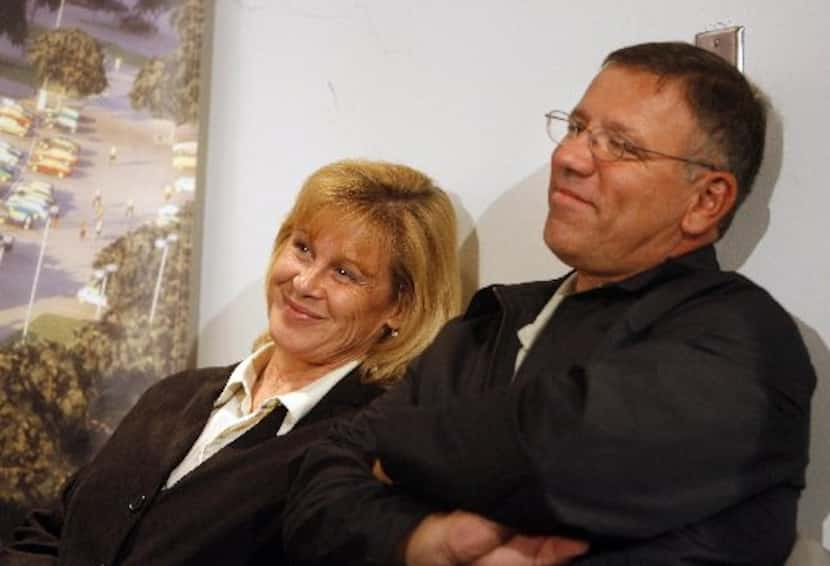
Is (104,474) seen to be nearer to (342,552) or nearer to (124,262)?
(124,262)

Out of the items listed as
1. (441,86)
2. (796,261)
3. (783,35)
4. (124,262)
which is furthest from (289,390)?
(783,35)

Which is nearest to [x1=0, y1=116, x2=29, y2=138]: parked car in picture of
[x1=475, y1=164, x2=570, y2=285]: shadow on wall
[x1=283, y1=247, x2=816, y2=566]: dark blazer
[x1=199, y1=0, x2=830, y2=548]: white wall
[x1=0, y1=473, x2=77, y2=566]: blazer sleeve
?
[x1=199, y1=0, x2=830, y2=548]: white wall

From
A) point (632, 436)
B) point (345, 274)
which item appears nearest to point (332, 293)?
point (345, 274)

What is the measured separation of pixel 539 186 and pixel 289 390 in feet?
1.67

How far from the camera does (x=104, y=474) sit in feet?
5.41

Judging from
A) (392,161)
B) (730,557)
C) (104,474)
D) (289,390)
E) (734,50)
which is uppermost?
(734,50)

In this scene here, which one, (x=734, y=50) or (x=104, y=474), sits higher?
(x=734, y=50)

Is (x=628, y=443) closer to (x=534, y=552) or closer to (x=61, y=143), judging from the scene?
(x=534, y=552)

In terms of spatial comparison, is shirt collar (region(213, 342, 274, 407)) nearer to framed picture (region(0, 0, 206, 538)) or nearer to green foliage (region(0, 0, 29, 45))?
framed picture (region(0, 0, 206, 538))

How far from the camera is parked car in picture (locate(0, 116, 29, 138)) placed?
5.71ft

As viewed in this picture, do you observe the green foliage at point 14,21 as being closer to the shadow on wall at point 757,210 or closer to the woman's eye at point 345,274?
the woman's eye at point 345,274

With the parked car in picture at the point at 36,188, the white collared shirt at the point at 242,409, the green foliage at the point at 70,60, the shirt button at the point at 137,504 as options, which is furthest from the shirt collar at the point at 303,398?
the green foliage at the point at 70,60

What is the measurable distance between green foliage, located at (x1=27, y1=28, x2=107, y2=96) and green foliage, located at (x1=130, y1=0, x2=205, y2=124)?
7 centimetres

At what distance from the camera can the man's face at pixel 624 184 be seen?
47.8 inches
